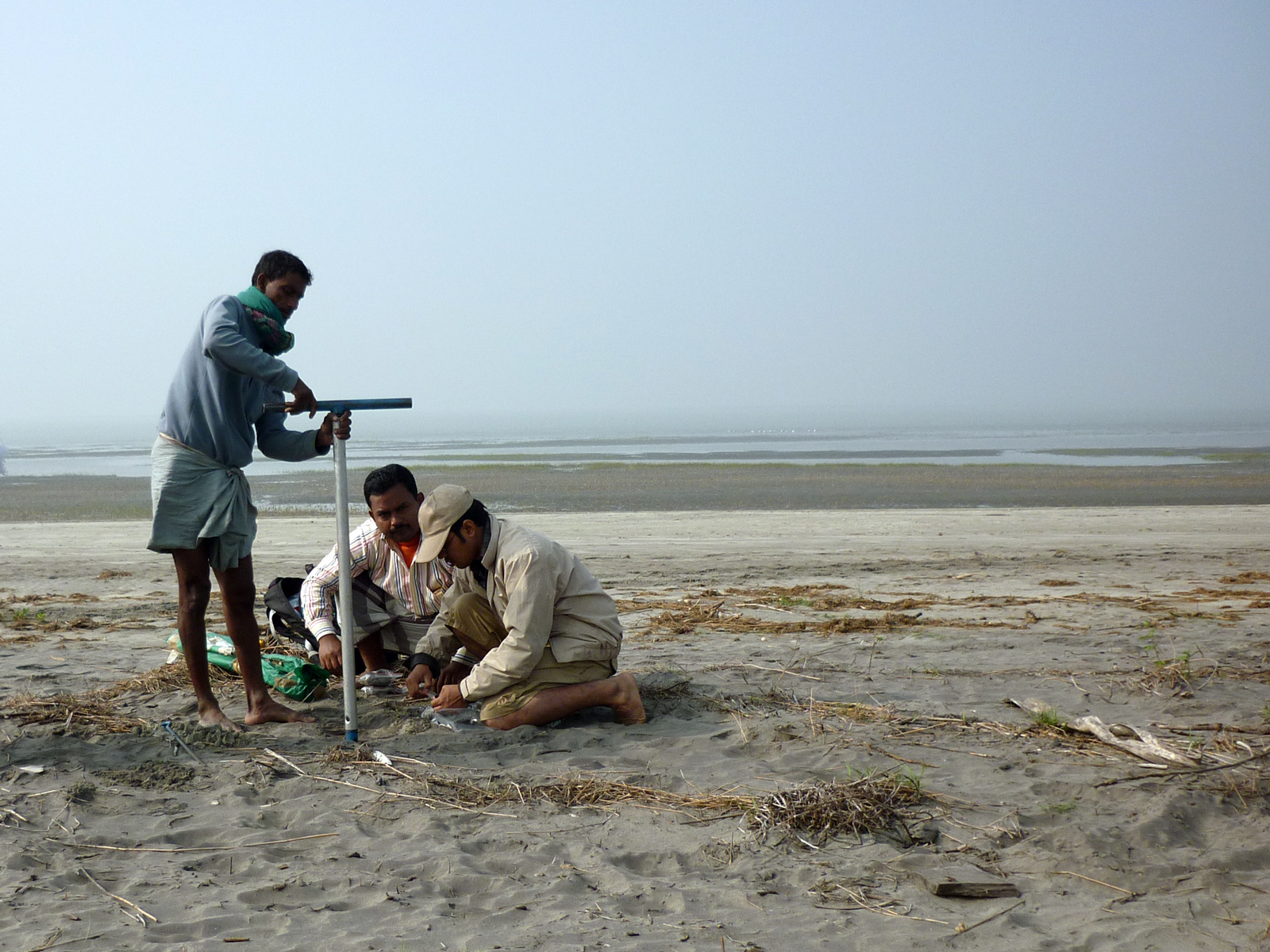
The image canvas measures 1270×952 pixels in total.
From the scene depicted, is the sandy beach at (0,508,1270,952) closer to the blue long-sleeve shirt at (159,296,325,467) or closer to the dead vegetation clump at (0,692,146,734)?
the dead vegetation clump at (0,692,146,734)

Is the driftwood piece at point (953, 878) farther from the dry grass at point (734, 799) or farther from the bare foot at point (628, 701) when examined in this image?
the bare foot at point (628, 701)

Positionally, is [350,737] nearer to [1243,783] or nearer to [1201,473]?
[1243,783]

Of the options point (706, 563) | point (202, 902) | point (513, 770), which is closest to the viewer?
point (202, 902)

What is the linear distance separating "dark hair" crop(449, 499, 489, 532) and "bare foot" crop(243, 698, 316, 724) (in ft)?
→ 4.04

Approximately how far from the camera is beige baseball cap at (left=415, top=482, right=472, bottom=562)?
4156 mm

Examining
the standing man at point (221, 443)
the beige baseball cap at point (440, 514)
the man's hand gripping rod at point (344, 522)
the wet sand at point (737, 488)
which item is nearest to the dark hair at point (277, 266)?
the standing man at point (221, 443)

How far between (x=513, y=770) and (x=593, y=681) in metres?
0.72

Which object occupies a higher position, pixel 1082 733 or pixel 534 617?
pixel 534 617

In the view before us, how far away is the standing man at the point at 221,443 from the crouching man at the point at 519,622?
626 millimetres

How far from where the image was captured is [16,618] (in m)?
7.38

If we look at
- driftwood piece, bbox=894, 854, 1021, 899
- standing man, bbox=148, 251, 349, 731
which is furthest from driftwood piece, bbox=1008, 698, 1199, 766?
standing man, bbox=148, 251, 349, 731

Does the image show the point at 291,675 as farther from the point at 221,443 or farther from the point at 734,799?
the point at 734,799

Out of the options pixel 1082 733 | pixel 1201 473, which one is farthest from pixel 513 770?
pixel 1201 473

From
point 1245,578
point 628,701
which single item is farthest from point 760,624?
point 1245,578
